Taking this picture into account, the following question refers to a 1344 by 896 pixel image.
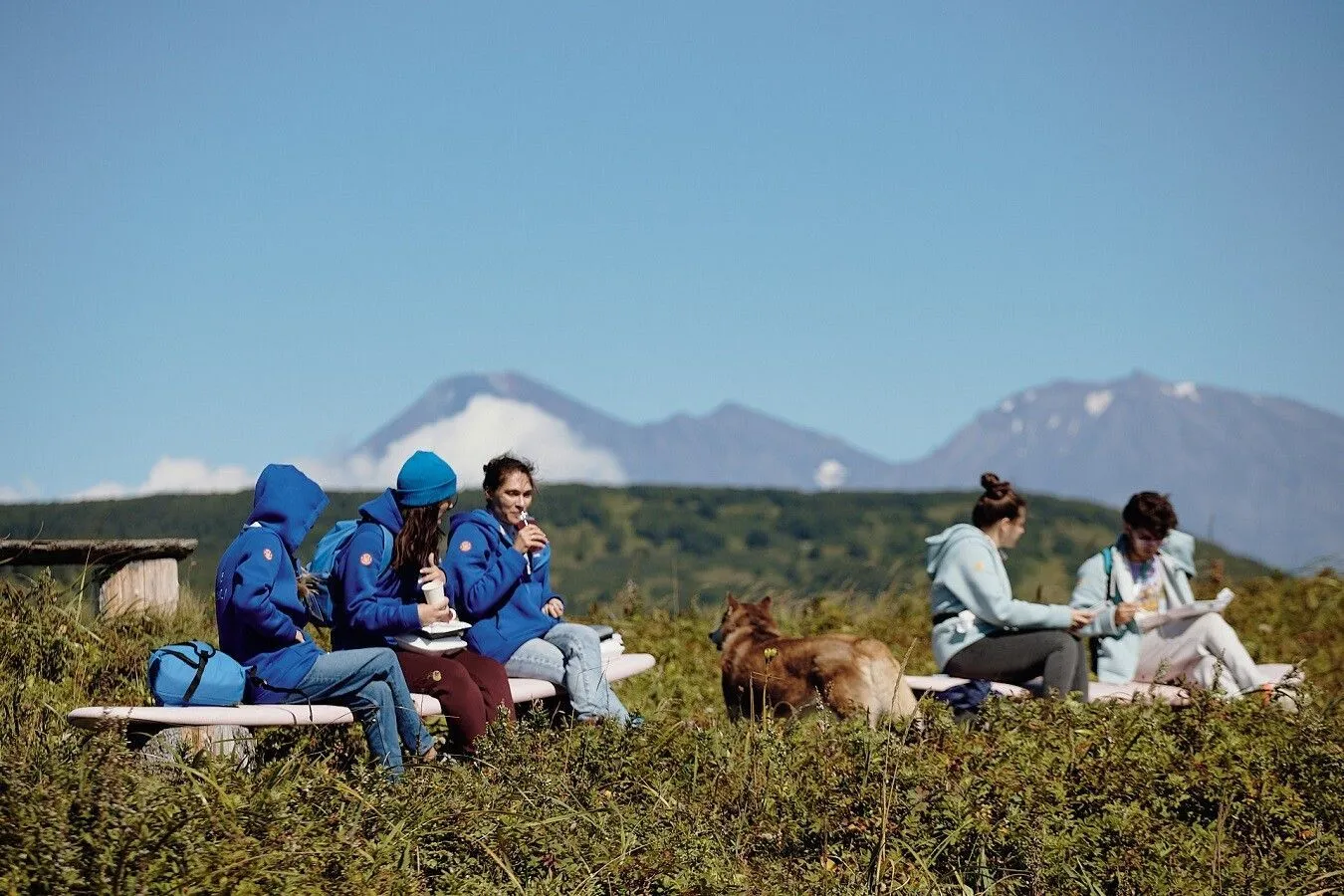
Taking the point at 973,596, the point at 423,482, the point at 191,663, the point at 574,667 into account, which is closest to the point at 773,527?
the point at 973,596

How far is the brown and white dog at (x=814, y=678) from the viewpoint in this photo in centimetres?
722


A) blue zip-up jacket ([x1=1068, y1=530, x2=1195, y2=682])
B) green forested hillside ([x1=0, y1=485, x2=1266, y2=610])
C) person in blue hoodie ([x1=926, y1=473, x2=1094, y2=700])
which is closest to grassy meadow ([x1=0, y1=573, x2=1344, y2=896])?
person in blue hoodie ([x1=926, y1=473, x2=1094, y2=700])

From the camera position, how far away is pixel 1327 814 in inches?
236

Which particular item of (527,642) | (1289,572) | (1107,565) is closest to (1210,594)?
(1289,572)

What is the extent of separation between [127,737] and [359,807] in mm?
1251

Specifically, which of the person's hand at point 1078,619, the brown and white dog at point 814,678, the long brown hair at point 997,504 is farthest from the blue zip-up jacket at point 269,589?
the person's hand at point 1078,619

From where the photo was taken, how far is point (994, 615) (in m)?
7.91

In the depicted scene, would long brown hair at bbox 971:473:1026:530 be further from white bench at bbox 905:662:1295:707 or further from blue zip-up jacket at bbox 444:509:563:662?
blue zip-up jacket at bbox 444:509:563:662

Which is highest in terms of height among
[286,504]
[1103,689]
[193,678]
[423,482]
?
[423,482]

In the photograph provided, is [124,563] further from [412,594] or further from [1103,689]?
[1103,689]

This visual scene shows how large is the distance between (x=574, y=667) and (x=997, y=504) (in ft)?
8.82

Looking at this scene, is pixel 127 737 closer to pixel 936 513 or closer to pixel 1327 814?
pixel 1327 814

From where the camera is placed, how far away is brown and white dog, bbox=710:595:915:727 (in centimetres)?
722

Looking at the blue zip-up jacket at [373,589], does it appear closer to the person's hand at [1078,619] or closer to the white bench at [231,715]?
the white bench at [231,715]
